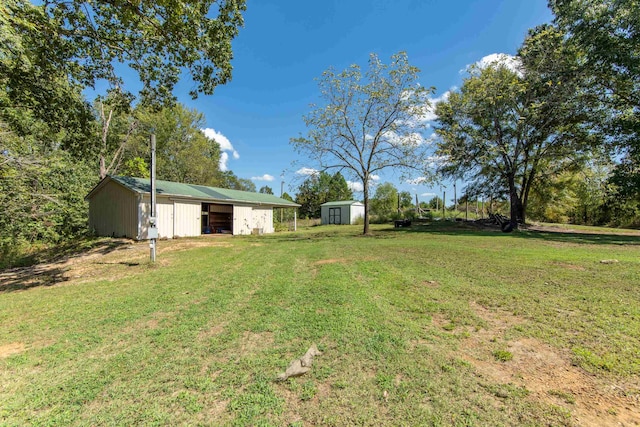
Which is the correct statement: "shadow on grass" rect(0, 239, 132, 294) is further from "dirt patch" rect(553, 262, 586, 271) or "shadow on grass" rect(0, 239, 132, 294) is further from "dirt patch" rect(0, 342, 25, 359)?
"dirt patch" rect(553, 262, 586, 271)

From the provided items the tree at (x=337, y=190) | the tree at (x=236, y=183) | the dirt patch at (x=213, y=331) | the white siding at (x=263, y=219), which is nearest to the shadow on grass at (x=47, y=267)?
the dirt patch at (x=213, y=331)

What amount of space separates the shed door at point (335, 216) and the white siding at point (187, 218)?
22.6 meters

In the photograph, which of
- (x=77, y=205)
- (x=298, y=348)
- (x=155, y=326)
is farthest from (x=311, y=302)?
(x=77, y=205)

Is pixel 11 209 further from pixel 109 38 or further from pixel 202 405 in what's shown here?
pixel 202 405

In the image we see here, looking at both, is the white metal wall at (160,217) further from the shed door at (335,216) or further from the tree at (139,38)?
the shed door at (335,216)

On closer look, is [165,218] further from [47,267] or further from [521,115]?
[521,115]

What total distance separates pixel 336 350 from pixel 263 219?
18.4 m

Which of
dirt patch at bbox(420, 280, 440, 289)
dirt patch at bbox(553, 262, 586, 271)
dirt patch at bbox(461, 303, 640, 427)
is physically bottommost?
dirt patch at bbox(461, 303, 640, 427)

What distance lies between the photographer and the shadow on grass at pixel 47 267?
7.07 metres

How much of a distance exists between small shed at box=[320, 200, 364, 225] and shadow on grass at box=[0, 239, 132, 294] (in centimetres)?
2646

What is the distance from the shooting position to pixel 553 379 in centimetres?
229

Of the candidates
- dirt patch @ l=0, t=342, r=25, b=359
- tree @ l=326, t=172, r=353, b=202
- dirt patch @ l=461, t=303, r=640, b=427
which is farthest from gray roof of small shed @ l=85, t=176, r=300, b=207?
tree @ l=326, t=172, r=353, b=202

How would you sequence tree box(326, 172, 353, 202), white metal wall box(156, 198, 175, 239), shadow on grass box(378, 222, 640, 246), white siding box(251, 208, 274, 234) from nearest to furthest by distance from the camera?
1. shadow on grass box(378, 222, 640, 246)
2. white metal wall box(156, 198, 175, 239)
3. white siding box(251, 208, 274, 234)
4. tree box(326, 172, 353, 202)

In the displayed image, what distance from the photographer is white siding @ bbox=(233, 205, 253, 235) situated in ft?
60.0
